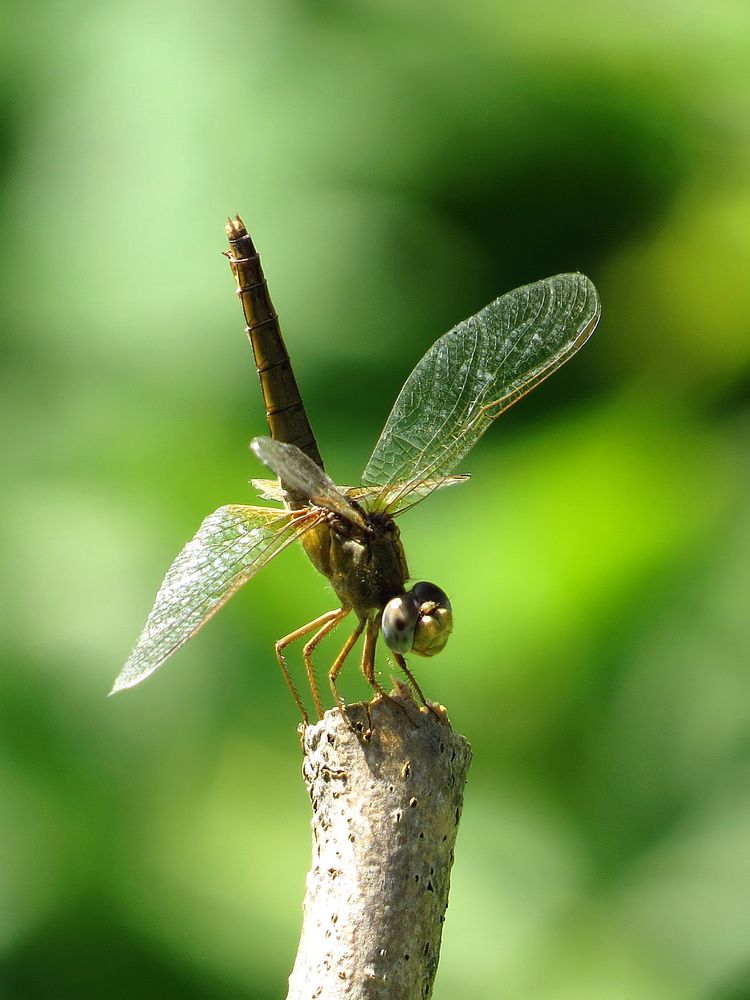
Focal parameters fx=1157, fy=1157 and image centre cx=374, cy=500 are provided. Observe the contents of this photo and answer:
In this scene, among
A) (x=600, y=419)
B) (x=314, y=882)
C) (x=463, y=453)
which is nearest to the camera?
(x=314, y=882)

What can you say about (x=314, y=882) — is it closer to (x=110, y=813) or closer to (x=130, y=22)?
(x=110, y=813)

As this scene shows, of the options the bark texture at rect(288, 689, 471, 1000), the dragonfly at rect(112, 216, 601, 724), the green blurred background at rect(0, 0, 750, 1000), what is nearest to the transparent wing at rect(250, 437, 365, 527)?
the dragonfly at rect(112, 216, 601, 724)

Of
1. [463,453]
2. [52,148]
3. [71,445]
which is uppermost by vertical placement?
[52,148]

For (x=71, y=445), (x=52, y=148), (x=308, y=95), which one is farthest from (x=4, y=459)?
(x=308, y=95)

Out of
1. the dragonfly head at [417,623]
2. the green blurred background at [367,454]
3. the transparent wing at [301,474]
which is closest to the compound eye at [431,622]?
the dragonfly head at [417,623]

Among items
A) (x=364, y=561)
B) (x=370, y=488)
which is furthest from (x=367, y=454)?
(x=364, y=561)

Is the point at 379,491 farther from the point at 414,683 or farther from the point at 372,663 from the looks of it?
the point at 414,683

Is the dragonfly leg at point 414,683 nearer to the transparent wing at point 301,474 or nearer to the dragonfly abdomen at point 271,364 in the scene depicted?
the transparent wing at point 301,474
